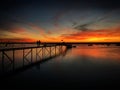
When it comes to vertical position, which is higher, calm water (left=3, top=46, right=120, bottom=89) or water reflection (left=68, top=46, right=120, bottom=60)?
calm water (left=3, top=46, right=120, bottom=89)

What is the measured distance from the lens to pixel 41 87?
25.1 feet

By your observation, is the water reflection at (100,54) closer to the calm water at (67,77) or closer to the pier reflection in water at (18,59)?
the pier reflection in water at (18,59)

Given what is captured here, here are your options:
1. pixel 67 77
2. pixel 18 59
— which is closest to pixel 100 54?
pixel 18 59

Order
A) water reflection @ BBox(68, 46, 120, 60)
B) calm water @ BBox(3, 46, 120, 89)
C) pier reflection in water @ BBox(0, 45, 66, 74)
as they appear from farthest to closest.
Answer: water reflection @ BBox(68, 46, 120, 60) < pier reflection in water @ BBox(0, 45, 66, 74) < calm water @ BBox(3, 46, 120, 89)

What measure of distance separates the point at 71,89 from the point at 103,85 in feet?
6.46

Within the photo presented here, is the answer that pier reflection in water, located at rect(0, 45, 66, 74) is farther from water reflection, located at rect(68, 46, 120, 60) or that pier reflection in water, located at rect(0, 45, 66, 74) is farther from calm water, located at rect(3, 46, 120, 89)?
water reflection, located at rect(68, 46, 120, 60)

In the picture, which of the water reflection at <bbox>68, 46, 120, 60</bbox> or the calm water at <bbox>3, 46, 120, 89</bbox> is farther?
the water reflection at <bbox>68, 46, 120, 60</bbox>

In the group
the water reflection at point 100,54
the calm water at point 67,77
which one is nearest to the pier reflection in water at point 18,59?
the calm water at point 67,77

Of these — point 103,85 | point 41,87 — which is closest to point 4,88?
point 41,87

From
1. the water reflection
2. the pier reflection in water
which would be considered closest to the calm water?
the pier reflection in water

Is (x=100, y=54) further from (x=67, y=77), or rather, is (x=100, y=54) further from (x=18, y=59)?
(x=67, y=77)

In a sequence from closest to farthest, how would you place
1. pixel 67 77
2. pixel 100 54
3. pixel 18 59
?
pixel 67 77, pixel 18 59, pixel 100 54

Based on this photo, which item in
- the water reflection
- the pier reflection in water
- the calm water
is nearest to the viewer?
the calm water

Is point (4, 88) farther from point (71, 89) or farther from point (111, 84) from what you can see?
point (111, 84)
